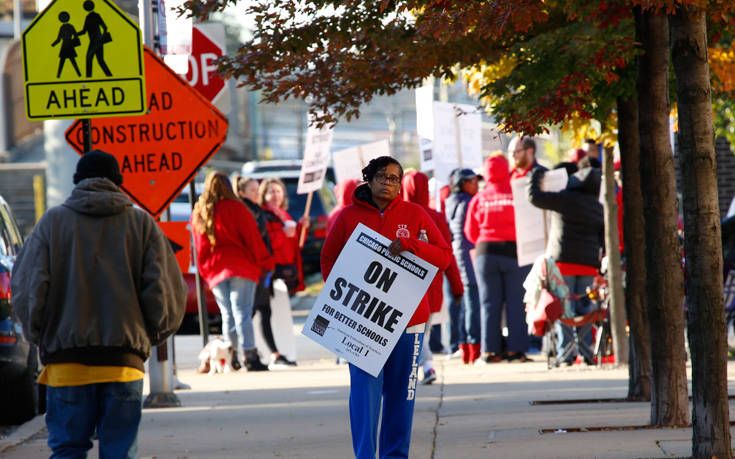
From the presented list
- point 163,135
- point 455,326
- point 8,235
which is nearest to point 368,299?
point 163,135

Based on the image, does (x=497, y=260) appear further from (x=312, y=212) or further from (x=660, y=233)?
(x=312, y=212)

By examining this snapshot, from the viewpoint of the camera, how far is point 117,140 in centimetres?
1095

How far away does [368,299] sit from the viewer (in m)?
7.08

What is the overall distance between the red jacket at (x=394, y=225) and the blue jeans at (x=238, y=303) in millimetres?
6739

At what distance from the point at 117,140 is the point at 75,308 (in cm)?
546

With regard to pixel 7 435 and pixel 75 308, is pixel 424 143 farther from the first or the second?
pixel 75 308

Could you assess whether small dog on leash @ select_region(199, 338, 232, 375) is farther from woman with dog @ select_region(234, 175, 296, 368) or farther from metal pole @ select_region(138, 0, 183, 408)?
metal pole @ select_region(138, 0, 183, 408)

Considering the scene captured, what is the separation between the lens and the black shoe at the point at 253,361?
14312 mm

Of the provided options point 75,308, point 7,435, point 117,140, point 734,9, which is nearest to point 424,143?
point 117,140

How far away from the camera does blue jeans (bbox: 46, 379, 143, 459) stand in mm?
5711

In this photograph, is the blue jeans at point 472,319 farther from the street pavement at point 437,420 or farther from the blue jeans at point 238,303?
the blue jeans at point 238,303

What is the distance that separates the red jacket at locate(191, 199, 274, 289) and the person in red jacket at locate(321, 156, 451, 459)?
260 inches

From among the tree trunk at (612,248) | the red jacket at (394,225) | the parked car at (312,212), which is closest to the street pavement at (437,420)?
the tree trunk at (612,248)

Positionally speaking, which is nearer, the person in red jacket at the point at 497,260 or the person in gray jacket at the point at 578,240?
the person in gray jacket at the point at 578,240
